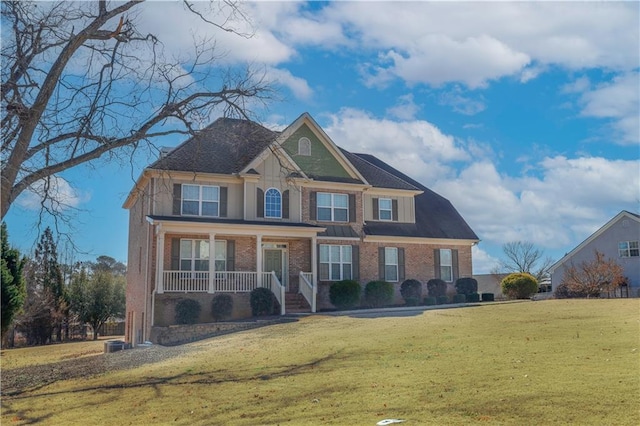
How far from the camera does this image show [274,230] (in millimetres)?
25719

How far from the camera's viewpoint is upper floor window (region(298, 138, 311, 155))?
28.7 metres

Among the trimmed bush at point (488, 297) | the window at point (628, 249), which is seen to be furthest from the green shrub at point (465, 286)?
the window at point (628, 249)

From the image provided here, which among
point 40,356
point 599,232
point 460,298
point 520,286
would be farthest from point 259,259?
point 599,232

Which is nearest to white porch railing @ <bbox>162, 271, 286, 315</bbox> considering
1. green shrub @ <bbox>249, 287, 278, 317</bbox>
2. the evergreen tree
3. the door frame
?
green shrub @ <bbox>249, 287, 278, 317</bbox>

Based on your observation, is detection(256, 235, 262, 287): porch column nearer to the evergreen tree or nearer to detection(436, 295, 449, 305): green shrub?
detection(436, 295, 449, 305): green shrub

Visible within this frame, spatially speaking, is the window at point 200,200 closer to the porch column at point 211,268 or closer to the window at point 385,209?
the porch column at point 211,268

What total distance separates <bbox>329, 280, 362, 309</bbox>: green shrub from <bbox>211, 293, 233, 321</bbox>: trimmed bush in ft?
16.1

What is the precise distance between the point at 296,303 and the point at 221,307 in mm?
3700

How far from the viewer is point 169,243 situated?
25.1 metres

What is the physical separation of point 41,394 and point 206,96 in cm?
787

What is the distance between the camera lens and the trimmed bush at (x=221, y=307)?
23734 mm

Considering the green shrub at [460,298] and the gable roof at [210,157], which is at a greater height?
the gable roof at [210,157]

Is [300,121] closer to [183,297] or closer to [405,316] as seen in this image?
[183,297]

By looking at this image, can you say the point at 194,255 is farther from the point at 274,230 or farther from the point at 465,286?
the point at 465,286
